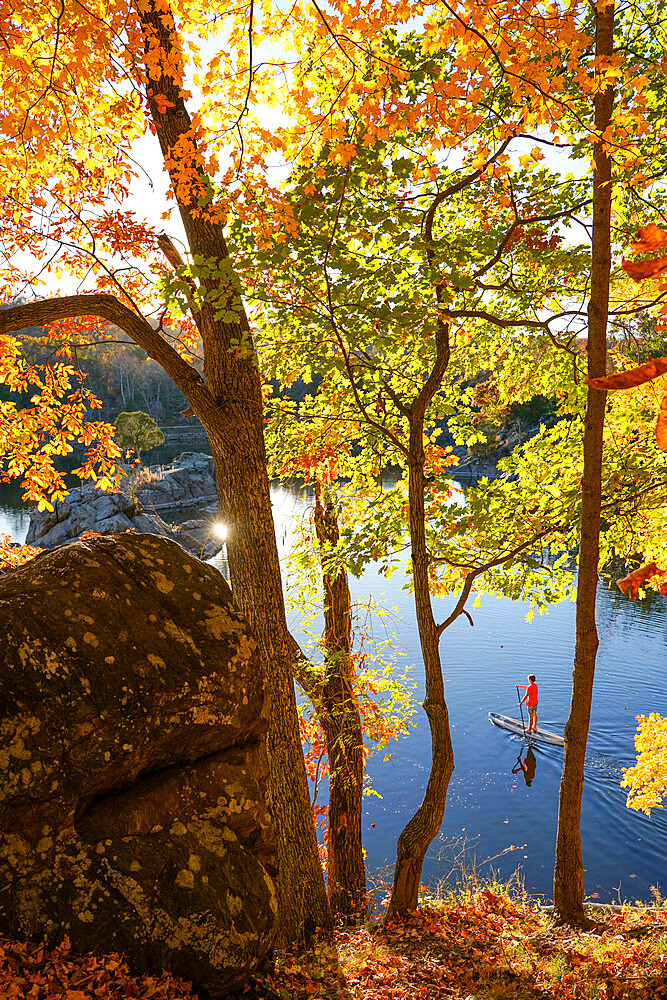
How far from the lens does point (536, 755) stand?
573 inches

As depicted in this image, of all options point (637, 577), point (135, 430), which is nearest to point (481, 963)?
point (637, 577)

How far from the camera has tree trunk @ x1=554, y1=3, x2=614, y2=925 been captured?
19.2 feet

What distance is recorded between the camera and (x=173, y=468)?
4331 centimetres

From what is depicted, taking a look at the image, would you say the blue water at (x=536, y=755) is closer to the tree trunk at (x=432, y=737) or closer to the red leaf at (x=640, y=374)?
the tree trunk at (x=432, y=737)

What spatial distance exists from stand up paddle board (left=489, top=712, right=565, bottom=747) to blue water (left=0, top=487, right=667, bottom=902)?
0.20 meters

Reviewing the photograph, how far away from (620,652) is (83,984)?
19.7m

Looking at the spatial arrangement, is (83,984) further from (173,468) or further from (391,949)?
(173,468)

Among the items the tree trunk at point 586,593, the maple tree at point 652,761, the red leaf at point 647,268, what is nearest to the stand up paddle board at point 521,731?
the maple tree at point 652,761

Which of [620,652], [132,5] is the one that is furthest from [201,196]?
[620,652]

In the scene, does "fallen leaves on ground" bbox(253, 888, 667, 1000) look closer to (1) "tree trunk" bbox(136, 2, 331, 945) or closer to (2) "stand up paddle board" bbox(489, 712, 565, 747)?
(1) "tree trunk" bbox(136, 2, 331, 945)

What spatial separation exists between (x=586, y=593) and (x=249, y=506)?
3527mm

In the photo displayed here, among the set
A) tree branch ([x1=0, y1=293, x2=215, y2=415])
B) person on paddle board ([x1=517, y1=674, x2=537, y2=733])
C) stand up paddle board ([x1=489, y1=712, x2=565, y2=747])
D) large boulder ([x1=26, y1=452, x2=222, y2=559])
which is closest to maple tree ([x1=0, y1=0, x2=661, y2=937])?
tree branch ([x1=0, y1=293, x2=215, y2=415])

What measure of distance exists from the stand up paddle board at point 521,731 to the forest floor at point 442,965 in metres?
8.86

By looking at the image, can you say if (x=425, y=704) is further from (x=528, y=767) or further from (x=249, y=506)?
(x=528, y=767)
